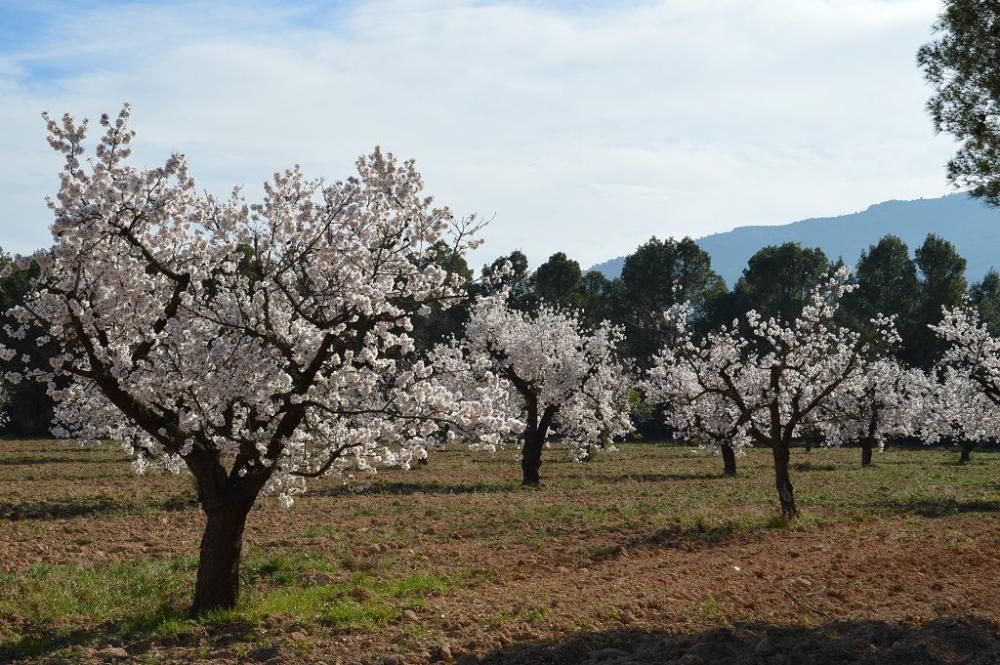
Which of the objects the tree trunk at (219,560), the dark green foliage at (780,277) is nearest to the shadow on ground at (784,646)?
the tree trunk at (219,560)

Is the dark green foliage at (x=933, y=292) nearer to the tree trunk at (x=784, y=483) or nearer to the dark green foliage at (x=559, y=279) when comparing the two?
the dark green foliage at (x=559, y=279)

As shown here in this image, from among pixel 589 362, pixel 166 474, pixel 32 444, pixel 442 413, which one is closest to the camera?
pixel 442 413

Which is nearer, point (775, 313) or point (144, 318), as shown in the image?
point (144, 318)

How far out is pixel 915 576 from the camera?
54.4 feet

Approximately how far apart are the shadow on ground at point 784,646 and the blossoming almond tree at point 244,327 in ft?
12.1

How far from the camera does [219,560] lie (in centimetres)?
1459

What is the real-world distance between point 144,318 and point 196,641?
14.4 feet

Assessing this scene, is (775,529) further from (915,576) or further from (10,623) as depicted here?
(10,623)

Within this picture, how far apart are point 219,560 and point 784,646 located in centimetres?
799

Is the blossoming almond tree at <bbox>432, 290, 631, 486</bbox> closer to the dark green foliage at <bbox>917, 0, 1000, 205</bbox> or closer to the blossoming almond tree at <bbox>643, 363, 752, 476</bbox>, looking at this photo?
the blossoming almond tree at <bbox>643, 363, 752, 476</bbox>

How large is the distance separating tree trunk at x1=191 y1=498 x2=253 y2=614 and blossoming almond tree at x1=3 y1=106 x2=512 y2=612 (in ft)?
0.06

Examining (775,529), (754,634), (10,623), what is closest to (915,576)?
(754,634)

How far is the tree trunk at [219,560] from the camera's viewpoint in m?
14.5

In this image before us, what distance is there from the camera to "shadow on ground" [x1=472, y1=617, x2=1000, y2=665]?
1088cm
